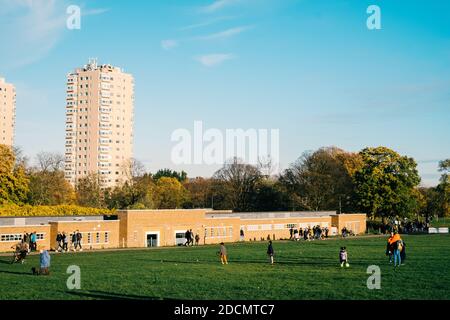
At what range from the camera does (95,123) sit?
15825 cm

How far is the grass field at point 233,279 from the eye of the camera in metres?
22.4

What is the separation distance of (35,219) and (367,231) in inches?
1951

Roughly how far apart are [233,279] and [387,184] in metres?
61.9

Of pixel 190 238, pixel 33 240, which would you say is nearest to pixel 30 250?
pixel 33 240

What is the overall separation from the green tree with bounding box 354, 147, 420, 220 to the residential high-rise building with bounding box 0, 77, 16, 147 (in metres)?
126

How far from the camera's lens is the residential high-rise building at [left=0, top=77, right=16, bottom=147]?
175000mm

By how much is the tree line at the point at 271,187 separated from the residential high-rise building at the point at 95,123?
46.8m

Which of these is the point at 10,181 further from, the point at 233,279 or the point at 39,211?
the point at 233,279

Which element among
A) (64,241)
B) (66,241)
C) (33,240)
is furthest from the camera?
(66,241)

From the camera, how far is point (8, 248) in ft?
158

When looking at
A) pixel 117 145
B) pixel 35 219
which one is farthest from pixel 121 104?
pixel 35 219

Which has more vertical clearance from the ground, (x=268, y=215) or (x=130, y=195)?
(x=130, y=195)

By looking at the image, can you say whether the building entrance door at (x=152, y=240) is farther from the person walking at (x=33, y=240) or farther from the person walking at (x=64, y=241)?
the person walking at (x=33, y=240)
